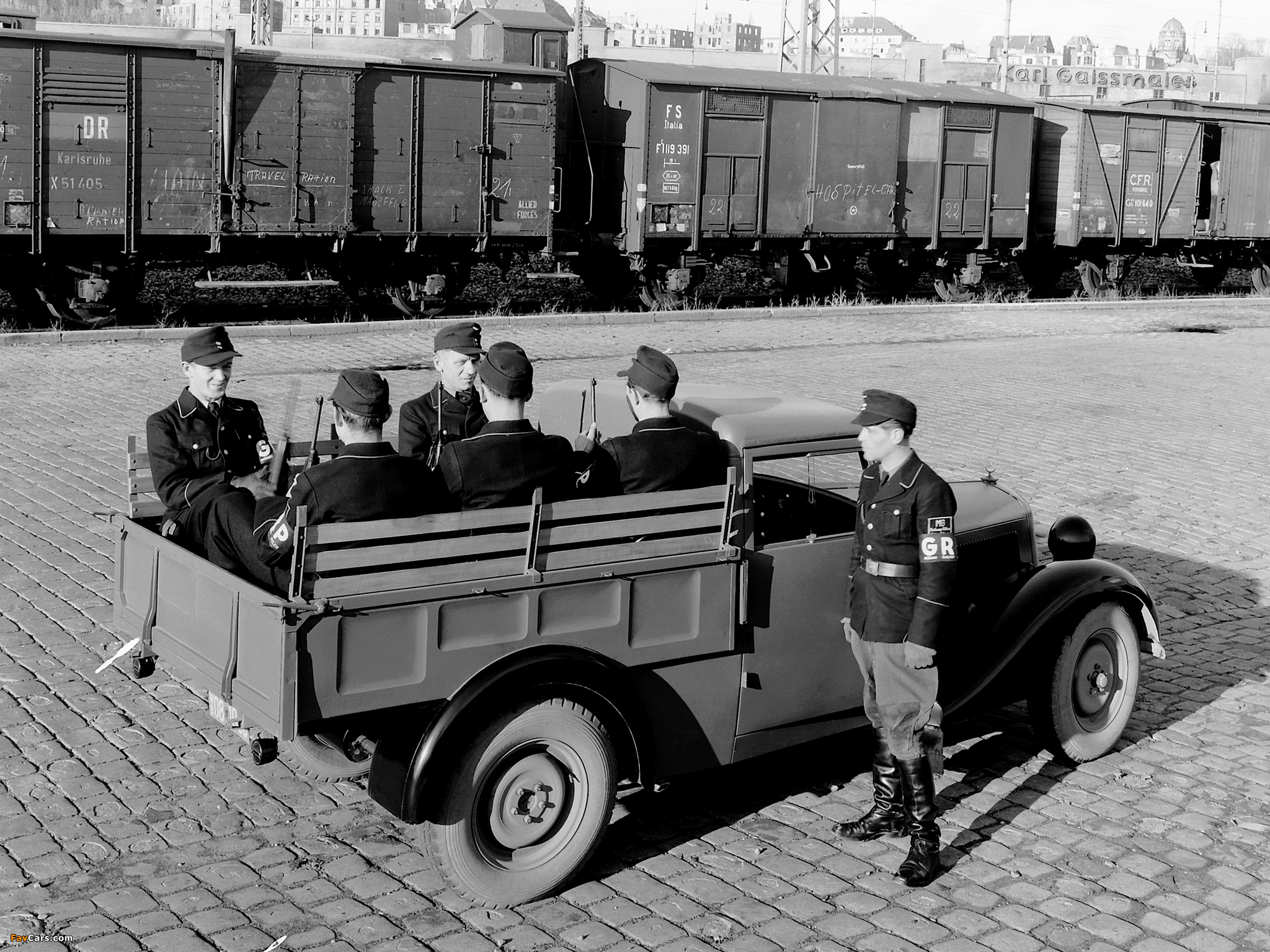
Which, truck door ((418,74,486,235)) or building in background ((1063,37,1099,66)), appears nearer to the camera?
truck door ((418,74,486,235))

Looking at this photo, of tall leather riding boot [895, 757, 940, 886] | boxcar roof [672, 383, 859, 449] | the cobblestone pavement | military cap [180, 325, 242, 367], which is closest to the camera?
the cobblestone pavement

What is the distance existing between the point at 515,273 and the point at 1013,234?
30.1 feet

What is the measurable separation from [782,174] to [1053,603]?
56.8 ft

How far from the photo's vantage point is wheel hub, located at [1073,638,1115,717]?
5.73m

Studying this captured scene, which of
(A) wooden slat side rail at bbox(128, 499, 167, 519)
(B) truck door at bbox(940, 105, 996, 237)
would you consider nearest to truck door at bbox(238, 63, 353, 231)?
(B) truck door at bbox(940, 105, 996, 237)

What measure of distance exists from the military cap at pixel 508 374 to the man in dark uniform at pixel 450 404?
4.37 ft

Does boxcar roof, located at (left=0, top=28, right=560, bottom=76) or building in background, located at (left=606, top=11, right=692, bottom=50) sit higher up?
building in background, located at (left=606, top=11, right=692, bottom=50)

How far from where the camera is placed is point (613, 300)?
22.2 m

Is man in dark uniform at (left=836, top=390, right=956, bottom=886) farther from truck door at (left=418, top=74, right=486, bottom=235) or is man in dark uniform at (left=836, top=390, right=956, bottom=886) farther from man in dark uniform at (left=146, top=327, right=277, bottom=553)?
truck door at (left=418, top=74, right=486, bottom=235)

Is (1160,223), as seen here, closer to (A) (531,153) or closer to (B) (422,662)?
(A) (531,153)

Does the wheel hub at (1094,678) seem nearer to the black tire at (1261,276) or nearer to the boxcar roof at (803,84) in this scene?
the boxcar roof at (803,84)

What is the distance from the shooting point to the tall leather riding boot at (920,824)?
A: 4.66m

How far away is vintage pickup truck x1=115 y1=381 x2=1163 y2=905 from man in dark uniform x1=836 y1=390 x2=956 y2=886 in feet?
1.23

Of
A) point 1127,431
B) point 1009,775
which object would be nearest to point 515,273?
point 1127,431
